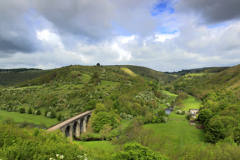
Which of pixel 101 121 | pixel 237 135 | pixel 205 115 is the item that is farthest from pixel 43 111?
pixel 237 135

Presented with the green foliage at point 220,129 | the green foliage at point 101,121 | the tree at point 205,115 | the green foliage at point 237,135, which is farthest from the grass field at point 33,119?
the tree at point 205,115

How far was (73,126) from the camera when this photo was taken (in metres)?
64.4

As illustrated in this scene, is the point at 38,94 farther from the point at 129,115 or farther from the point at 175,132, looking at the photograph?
the point at 175,132

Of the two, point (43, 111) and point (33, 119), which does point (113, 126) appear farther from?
point (43, 111)

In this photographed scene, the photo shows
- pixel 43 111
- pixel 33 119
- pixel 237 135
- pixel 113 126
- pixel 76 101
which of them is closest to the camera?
pixel 237 135

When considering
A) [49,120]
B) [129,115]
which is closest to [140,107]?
[129,115]

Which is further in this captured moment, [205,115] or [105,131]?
[205,115]

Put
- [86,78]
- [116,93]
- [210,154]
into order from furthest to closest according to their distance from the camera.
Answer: [86,78]
[116,93]
[210,154]

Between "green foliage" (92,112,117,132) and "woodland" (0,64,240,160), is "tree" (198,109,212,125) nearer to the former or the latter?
"woodland" (0,64,240,160)

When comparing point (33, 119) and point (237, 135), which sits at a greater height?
point (237, 135)

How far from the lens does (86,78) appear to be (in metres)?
142

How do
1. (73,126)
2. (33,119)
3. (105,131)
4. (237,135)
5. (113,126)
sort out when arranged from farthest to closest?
(33,119) < (113,126) < (73,126) < (105,131) < (237,135)

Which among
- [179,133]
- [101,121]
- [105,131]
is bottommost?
[179,133]

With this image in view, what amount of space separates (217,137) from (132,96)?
67.1m
